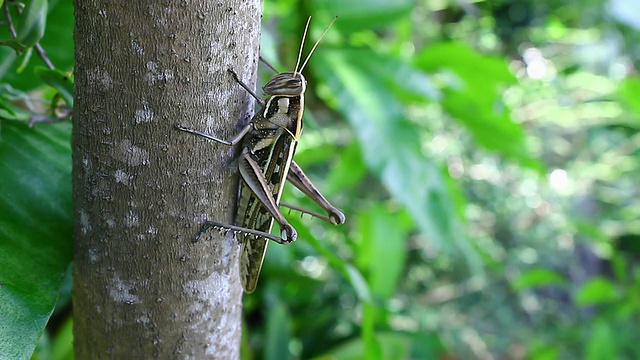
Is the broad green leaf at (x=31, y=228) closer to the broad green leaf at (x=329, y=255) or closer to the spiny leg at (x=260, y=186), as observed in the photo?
the spiny leg at (x=260, y=186)

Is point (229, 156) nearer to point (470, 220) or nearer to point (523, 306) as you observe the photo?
point (470, 220)

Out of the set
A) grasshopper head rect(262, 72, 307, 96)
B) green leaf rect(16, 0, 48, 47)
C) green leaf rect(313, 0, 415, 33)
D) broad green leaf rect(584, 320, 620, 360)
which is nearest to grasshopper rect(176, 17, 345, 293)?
grasshopper head rect(262, 72, 307, 96)

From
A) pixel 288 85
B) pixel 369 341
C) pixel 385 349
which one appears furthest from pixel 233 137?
pixel 385 349

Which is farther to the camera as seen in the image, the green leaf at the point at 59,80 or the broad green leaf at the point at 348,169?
the broad green leaf at the point at 348,169

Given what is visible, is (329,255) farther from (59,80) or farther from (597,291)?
(597,291)

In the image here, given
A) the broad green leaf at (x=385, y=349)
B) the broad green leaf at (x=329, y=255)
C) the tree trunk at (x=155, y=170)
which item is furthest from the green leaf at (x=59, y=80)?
the broad green leaf at (x=385, y=349)
